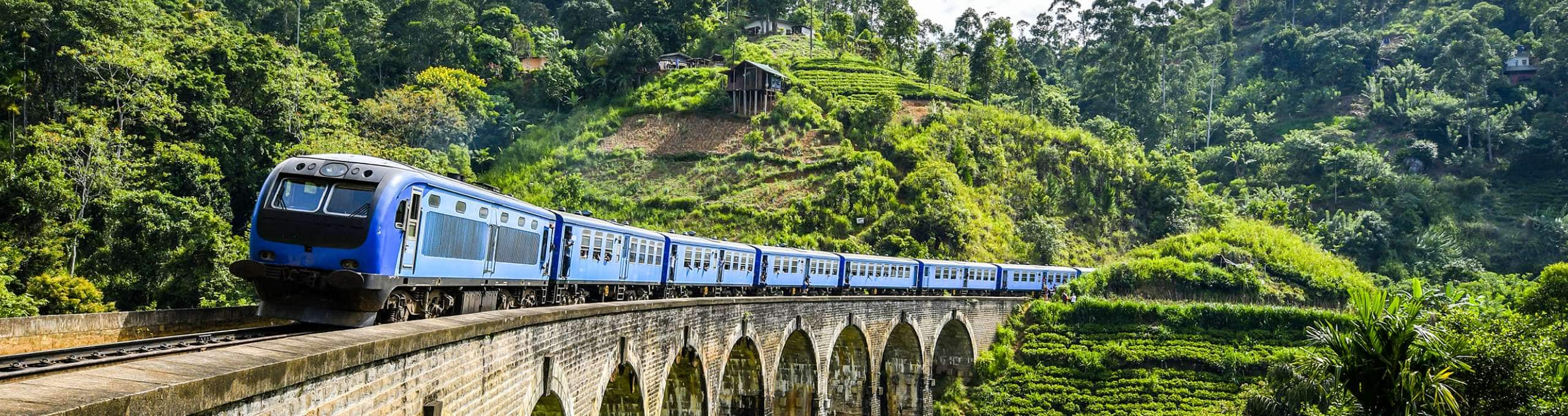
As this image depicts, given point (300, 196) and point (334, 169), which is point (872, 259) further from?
point (300, 196)

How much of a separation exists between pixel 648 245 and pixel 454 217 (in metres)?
7.92

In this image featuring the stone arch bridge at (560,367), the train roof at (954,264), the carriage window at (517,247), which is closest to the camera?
the stone arch bridge at (560,367)

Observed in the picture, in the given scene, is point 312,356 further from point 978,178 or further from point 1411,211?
point 1411,211

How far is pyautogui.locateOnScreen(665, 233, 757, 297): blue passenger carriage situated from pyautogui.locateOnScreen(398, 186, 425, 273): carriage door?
9.95m

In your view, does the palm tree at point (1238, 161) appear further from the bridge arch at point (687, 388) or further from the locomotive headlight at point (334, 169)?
the locomotive headlight at point (334, 169)

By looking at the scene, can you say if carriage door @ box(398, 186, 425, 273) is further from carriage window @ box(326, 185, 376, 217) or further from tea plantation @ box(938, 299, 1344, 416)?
tea plantation @ box(938, 299, 1344, 416)

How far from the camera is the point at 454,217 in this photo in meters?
11.5

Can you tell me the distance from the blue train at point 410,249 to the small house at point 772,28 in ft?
166

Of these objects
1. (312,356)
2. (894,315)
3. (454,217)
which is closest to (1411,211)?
(894,315)

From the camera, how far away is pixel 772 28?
227 ft

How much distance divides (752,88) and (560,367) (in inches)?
1651

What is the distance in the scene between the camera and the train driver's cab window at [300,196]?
Answer: 9.82 m

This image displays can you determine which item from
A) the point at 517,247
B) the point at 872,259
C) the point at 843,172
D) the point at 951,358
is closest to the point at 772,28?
the point at 843,172

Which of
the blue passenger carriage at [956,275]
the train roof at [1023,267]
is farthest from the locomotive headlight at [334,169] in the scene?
the train roof at [1023,267]
